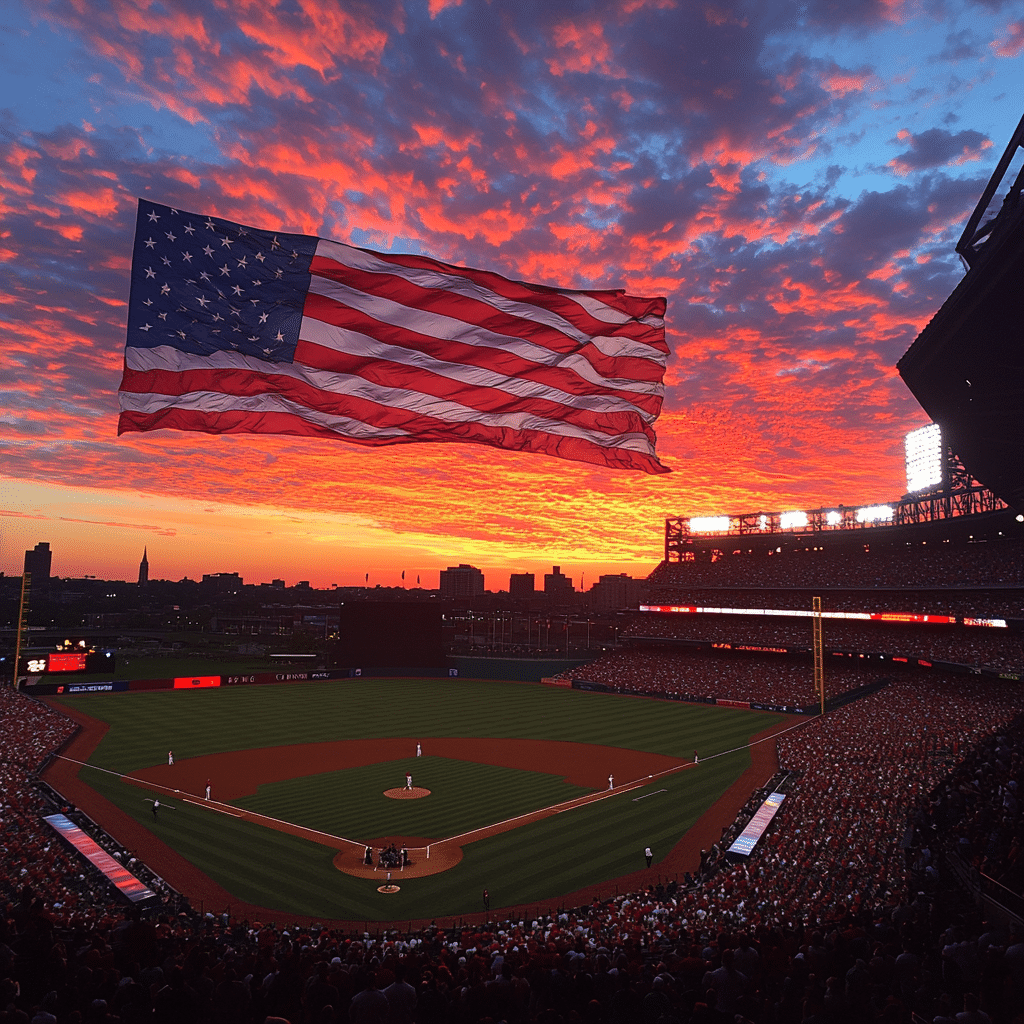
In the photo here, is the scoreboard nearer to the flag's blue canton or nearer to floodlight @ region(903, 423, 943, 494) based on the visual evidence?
the flag's blue canton

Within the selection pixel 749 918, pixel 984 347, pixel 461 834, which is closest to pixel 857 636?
pixel 461 834

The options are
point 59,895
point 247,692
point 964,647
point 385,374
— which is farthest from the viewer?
point 247,692

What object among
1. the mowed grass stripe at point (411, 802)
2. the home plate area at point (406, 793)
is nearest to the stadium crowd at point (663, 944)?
the mowed grass stripe at point (411, 802)

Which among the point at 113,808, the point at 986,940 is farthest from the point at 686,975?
the point at 113,808

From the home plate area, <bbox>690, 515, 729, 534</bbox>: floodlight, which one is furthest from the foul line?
<bbox>690, 515, 729, 534</bbox>: floodlight

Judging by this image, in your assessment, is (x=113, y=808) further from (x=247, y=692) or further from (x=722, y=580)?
(x=722, y=580)

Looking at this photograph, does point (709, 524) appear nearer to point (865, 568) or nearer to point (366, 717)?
point (865, 568)
